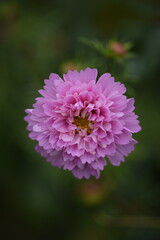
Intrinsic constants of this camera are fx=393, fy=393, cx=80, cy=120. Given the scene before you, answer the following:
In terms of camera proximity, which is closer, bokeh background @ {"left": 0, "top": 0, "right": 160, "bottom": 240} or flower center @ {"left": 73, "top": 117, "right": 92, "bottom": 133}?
flower center @ {"left": 73, "top": 117, "right": 92, "bottom": 133}

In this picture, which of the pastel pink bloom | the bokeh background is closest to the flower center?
the pastel pink bloom

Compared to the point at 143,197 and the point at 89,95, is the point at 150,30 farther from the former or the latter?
the point at 89,95

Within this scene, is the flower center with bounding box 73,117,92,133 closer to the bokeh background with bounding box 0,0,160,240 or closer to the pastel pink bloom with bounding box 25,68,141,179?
the pastel pink bloom with bounding box 25,68,141,179

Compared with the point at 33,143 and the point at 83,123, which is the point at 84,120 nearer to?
the point at 83,123

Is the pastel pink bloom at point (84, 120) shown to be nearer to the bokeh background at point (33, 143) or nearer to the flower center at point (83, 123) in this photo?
the flower center at point (83, 123)

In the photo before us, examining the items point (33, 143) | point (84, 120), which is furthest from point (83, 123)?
point (33, 143)

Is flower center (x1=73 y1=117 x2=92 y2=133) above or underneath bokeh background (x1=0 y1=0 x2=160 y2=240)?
underneath

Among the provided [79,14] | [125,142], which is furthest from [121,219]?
[79,14]
